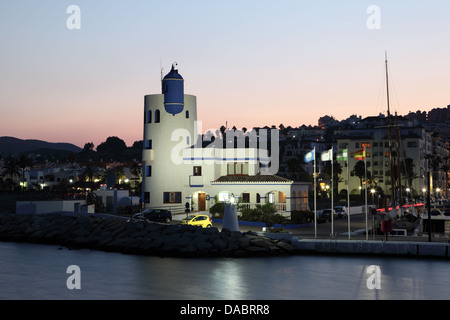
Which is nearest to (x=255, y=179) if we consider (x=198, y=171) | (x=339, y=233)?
(x=198, y=171)

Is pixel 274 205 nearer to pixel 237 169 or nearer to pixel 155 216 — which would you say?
pixel 237 169

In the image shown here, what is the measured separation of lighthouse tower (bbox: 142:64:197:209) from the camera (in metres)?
73.6

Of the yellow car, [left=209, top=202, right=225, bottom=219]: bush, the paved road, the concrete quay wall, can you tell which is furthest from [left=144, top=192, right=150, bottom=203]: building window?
the concrete quay wall

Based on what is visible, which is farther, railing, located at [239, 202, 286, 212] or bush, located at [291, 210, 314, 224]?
railing, located at [239, 202, 286, 212]

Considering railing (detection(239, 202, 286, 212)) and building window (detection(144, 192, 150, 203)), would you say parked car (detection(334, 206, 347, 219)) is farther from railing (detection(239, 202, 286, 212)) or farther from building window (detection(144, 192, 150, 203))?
building window (detection(144, 192, 150, 203))

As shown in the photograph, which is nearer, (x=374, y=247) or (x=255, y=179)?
(x=374, y=247)

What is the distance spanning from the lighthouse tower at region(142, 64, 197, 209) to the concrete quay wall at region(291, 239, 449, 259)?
89.1ft

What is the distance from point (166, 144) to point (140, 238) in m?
22.4

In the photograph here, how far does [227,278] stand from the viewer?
40875 mm

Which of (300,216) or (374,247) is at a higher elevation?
(300,216)

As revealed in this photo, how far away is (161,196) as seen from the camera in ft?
241

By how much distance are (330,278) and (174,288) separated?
10.8 meters
